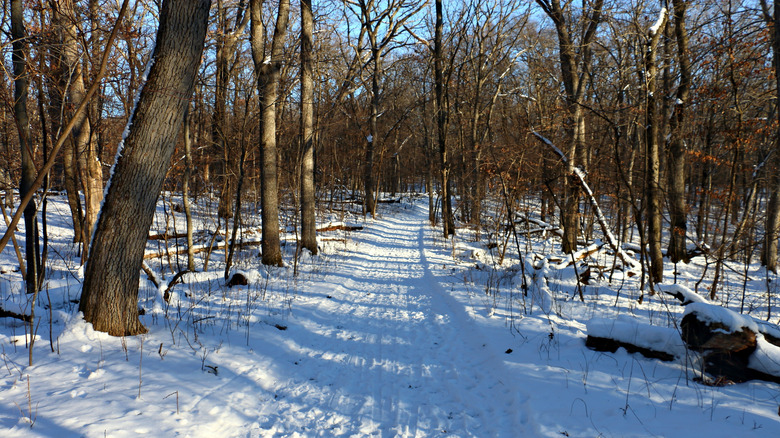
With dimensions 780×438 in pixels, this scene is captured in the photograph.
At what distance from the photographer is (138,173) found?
4.21 meters

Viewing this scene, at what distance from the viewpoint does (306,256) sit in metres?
11.8

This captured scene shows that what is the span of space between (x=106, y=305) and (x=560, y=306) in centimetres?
Answer: 684

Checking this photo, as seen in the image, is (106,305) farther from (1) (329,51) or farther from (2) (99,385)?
(1) (329,51)

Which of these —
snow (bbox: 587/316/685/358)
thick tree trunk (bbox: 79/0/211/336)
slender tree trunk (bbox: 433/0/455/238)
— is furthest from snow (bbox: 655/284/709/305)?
slender tree trunk (bbox: 433/0/455/238)

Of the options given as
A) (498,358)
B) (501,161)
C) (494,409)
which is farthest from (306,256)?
(494,409)

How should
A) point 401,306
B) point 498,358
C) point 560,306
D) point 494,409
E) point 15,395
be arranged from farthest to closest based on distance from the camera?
point 401,306, point 560,306, point 498,358, point 494,409, point 15,395

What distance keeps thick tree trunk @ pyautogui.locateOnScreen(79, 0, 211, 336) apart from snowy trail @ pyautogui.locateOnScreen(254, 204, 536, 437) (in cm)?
A: 227

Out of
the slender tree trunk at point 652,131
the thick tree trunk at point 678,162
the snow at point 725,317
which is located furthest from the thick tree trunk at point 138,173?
the thick tree trunk at point 678,162

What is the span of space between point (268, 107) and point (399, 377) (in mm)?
8147

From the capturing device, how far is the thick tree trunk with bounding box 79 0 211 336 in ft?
13.7

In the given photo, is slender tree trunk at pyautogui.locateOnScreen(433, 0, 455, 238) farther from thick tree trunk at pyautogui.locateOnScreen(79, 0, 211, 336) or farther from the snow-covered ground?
thick tree trunk at pyautogui.locateOnScreen(79, 0, 211, 336)

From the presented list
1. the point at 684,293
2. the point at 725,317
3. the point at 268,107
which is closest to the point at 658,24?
the point at 684,293

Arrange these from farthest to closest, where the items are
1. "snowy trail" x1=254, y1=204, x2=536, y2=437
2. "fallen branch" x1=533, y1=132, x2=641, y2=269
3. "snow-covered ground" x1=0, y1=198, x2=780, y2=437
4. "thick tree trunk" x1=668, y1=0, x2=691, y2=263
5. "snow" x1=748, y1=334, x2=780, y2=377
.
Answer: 1. "thick tree trunk" x1=668, y1=0, x2=691, y2=263
2. "fallen branch" x1=533, y1=132, x2=641, y2=269
3. "snow" x1=748, y1=334, x2=780, y2=377
4. "snowy trail" x1=254, y1=204, x2=536, y2=437
5. "snow-covered ground" x1=0, y1=198, x2=780, y2=437

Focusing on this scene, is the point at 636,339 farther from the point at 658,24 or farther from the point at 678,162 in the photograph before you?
the point at 678,162
